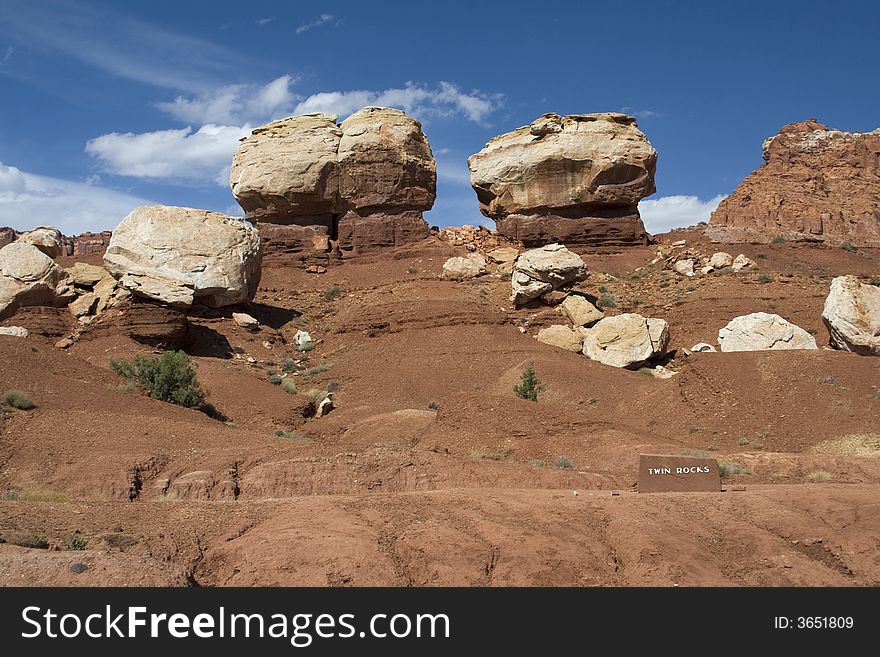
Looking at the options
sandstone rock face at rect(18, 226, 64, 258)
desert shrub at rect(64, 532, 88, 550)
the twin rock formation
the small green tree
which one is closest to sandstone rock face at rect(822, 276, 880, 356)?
the small green tree

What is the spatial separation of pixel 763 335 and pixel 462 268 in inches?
613

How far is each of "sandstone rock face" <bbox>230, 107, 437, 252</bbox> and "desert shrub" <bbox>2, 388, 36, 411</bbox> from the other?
27.7m

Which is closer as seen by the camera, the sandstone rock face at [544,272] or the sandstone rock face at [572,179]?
the sandstone rock face at [544,272]

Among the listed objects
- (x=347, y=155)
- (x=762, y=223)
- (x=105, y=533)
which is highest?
(x=762, y=223)

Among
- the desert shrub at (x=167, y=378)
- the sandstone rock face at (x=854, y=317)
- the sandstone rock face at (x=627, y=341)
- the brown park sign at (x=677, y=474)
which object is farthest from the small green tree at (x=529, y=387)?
the brown park sign at (x=677, y=474)

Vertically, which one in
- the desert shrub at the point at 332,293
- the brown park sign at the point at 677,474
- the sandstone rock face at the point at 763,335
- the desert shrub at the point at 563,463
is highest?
the desert shrub at the point at 332,293

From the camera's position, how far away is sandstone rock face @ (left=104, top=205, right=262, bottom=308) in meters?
31.1

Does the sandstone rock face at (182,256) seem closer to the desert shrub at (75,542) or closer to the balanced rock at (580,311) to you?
the balanced rock at (580,311)

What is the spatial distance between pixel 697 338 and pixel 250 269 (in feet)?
56.1

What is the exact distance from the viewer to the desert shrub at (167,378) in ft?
77.5

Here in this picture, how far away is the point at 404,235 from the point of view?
44906mm

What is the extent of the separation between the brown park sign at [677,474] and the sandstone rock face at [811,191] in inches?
1868
